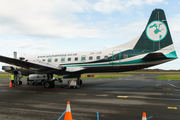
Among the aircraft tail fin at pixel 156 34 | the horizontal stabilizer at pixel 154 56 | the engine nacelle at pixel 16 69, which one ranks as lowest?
the engine nacelle at pixel 16 69

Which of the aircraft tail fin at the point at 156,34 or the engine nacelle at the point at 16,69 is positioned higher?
the aircraft tail fin at the point at 156,34

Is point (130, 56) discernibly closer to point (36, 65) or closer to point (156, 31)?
point (156, 31)

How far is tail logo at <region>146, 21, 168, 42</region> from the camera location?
45.5 feet

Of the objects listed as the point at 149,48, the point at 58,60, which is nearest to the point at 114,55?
the point at 149,48

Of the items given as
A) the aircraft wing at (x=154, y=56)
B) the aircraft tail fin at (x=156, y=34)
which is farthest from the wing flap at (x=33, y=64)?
the aircraft tail fin at (x=156, y=34)

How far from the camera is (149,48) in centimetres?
1427

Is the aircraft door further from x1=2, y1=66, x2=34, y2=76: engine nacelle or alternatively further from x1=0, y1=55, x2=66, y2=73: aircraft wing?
x1=2, y1=66, x2=34, y2=76: engine nacelle

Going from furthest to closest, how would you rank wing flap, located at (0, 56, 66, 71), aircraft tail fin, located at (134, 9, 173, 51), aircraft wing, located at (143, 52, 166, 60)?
aircraft tail fin, located at (134, 9, 173, 51), wing flap, located at (0, 56, 66, 71), aircraft wing, located at (143, 52, 166, 60)

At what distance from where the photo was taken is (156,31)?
46.5 feet

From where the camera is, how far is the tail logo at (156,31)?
13880mm

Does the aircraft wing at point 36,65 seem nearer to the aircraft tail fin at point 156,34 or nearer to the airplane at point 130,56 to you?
the airplane at point 130,56

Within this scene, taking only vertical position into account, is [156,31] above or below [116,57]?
above

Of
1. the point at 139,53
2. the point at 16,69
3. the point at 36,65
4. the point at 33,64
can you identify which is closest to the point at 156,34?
the point at 139,53

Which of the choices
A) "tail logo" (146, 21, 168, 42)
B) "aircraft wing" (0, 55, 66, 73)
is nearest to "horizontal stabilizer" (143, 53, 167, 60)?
"tail logo" (146, 21, 168, 42)
